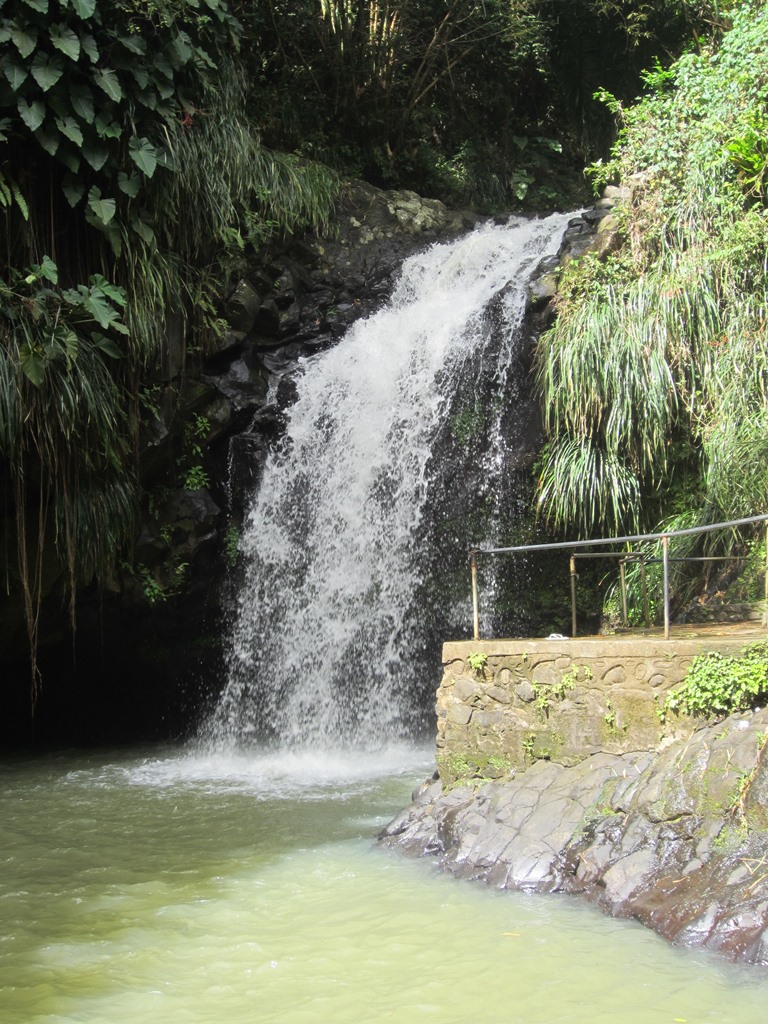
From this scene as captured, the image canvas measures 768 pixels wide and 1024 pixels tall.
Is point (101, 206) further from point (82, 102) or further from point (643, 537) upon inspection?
point (643, 537)

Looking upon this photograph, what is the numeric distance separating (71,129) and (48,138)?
0.22 metres

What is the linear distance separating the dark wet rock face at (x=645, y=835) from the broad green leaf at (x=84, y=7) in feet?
23.3

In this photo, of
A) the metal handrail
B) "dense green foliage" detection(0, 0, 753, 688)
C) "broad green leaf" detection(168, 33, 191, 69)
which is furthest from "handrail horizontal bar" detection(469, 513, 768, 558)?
"broad green leaf" detection(168, 33, 191, 69)

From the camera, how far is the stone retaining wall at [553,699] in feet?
16.8

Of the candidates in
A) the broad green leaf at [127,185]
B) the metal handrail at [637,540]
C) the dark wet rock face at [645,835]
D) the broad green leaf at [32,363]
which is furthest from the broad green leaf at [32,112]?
the dark wet rock face at [645,835]

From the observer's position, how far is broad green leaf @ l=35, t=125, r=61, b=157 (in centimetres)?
800

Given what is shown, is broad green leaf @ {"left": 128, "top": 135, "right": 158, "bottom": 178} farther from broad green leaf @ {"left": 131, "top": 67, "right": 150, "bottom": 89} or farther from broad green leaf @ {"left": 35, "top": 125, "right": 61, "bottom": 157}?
broad green leaf @ {"left": 35, "top": 125, "right": 61, "bottom": 157}

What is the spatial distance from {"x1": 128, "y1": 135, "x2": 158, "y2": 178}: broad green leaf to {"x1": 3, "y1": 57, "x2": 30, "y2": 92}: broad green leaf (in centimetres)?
106

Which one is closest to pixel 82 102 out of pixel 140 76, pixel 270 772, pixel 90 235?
pixel 140 76

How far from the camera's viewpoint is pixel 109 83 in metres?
8.22

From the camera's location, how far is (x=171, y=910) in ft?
15.5

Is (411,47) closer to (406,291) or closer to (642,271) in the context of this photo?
(406,291)

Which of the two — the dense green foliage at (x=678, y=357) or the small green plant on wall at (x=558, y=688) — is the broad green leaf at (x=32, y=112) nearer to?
the dense green foliage at (x=678, y=357)

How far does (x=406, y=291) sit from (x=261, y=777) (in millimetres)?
6553
